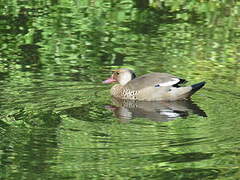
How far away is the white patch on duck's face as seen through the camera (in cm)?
1288

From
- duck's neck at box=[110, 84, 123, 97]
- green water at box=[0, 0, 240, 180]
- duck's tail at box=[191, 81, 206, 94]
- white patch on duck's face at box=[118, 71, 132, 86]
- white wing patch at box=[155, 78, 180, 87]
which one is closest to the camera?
green water at box=[0, 0, 240, 180]

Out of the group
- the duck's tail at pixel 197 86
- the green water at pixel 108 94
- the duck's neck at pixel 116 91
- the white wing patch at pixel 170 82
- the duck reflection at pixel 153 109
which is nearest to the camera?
the green water at pixel 108 94

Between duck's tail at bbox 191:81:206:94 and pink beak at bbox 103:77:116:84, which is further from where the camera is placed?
pink beak at bbox 103:77:116:84

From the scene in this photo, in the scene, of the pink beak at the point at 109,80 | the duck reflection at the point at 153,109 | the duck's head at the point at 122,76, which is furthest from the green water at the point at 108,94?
the duck's head at the point at 122,76

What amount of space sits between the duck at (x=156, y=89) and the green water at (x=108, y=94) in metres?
0.19

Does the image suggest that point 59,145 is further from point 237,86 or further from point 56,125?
point 237,86

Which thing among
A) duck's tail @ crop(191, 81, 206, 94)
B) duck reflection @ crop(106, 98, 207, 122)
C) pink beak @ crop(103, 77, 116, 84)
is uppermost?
duck's tail @ crop(191, 81, 206, 94)

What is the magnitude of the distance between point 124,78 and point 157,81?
88cm

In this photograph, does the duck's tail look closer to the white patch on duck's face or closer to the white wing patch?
the white wing patch

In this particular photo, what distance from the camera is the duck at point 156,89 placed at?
39.8 ft

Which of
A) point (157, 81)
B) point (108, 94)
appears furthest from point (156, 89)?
point (108, 94)

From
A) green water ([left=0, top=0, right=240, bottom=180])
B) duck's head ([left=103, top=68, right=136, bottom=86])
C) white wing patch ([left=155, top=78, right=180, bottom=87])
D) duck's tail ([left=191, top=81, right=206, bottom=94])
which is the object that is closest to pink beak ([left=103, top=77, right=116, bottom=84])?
duck's head ([left=103, top=68, right=136, bottom=86])

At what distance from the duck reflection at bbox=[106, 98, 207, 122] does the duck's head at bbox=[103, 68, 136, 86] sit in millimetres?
527

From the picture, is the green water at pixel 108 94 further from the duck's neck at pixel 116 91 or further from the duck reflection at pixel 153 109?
the duck's neck at pixel 116 91
